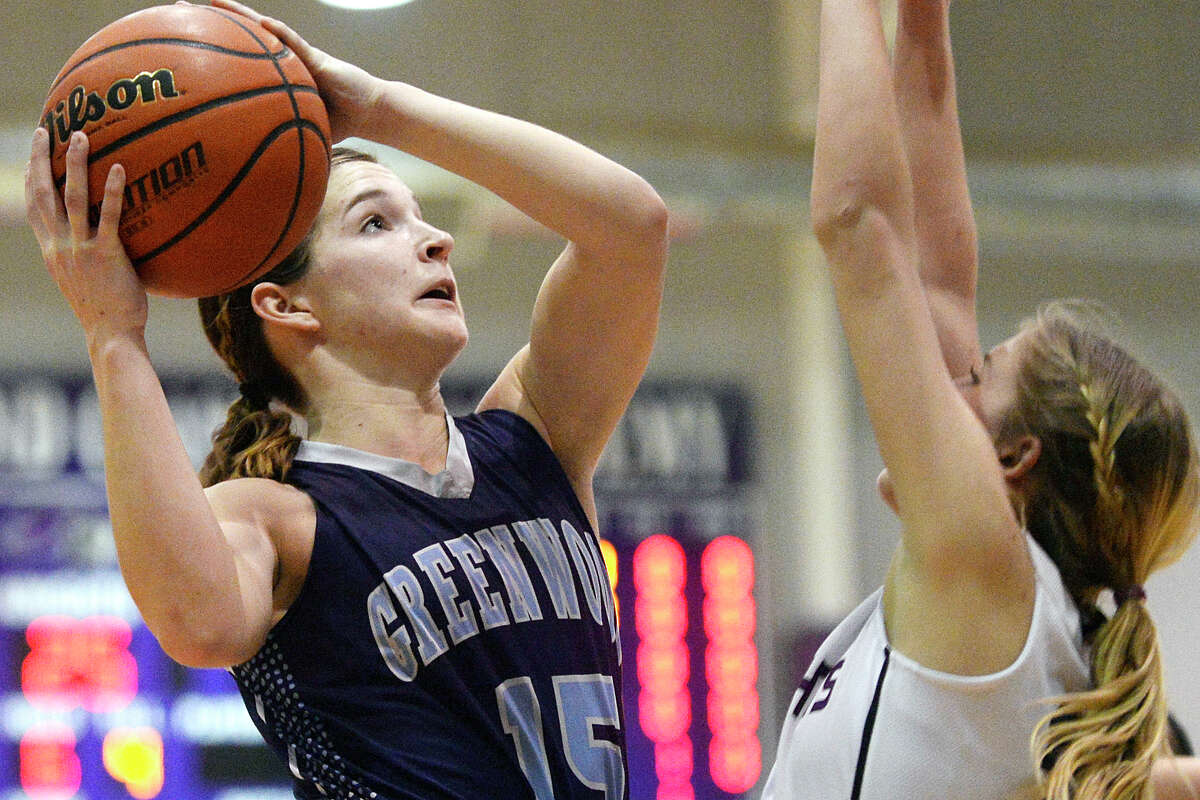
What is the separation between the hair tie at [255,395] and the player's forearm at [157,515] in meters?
0.45

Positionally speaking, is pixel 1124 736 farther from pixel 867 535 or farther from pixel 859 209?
pixel 867 535

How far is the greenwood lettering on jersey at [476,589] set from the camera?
182 centimetres

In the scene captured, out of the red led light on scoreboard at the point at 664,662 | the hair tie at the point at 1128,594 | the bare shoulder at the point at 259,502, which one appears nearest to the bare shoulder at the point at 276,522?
the bare shoulder at the point at 259,502

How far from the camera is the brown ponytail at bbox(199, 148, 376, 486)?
201cm

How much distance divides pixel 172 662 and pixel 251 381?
114 inches

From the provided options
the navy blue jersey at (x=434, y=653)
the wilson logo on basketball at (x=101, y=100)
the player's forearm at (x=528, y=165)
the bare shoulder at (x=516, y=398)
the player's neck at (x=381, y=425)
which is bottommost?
the navy blue jersey at (x=434, y=653)

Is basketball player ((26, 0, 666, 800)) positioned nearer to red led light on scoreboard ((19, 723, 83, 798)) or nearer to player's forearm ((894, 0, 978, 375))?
player's forearm ((894, 0, 978, 375))

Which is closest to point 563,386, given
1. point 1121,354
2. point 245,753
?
point 1121,354

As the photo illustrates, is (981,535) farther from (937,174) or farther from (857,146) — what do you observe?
(937,174)

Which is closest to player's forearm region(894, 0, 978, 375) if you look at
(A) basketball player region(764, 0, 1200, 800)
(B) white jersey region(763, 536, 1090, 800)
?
(A) basketball player region(764, 0, 1200, 800)

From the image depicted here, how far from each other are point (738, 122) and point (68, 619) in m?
3.50

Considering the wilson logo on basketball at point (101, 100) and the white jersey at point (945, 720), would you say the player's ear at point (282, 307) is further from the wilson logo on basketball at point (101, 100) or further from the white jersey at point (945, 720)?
the white jersey at point (945, 720)

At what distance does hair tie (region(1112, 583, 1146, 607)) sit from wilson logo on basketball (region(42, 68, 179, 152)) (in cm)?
130

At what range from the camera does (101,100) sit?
5.66ft
